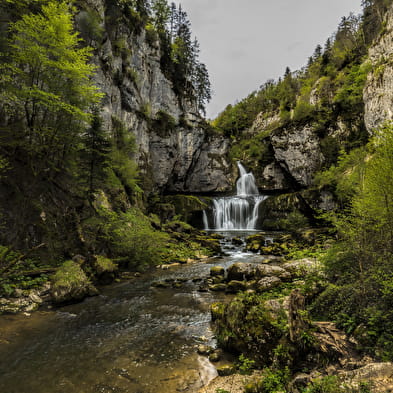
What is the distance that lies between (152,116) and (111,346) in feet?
82.2

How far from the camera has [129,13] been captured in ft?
72.3

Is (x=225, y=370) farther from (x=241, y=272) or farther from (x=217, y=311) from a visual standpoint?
(x=241, y=272)

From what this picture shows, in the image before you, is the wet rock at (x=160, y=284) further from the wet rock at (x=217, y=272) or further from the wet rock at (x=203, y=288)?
the wet rock at (x=217, y=272)

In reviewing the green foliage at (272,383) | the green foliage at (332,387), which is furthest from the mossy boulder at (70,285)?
the green foliage at (332,387)

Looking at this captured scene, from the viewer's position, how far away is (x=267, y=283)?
7.59 meters

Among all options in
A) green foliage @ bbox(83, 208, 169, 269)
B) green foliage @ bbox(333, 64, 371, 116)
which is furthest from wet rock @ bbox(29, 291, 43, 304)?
green foliage @ bbox(333, 64, 371, 116)

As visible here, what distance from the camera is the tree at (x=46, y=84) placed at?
25.3ft

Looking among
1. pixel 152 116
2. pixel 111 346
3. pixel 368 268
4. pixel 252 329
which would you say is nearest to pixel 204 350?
pixel 252 329

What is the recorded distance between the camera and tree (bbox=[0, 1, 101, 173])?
772 cm

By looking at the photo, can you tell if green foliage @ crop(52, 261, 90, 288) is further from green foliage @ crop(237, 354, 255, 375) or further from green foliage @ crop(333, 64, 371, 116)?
green foliage @ crop(333, 64, 371, 116)

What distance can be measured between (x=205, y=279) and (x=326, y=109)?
2624 cm

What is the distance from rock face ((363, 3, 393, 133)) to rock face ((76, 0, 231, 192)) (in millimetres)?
17752

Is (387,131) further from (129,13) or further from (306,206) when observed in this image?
(129,13)

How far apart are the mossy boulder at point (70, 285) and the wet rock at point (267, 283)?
5.82 metres
